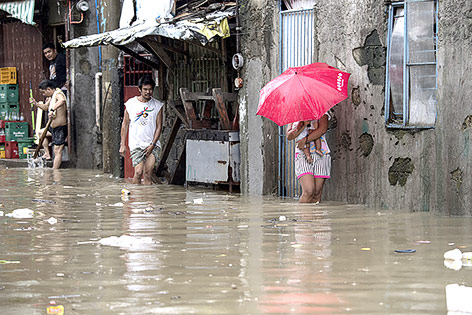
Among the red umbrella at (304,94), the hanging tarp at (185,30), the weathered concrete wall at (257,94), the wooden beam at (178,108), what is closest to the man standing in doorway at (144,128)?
the wooden beam at (178,108)

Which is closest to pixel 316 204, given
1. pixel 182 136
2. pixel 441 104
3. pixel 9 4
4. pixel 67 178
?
pixel 441 104

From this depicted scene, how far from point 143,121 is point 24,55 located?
8.46 metres

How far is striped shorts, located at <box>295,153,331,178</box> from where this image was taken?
10.7 meters

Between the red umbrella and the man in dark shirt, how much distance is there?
32.1 ft

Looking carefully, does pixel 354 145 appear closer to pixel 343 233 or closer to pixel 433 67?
pixel 433 67

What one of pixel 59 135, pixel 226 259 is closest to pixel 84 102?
pixel 59 135

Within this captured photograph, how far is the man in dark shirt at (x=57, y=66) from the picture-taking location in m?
19.5

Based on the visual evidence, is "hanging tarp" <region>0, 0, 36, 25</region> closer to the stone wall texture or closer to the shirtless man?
the shirtless man

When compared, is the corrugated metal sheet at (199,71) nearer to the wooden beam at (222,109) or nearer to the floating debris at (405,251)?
the wooden beam at (222,109)

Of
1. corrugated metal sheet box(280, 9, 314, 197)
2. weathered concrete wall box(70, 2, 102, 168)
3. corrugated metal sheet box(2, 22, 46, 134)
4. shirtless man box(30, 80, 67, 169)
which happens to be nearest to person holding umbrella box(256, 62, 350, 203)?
corrugated metal sheet box(280, 9, 314, 197)

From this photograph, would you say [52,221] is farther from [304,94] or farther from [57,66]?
[57,66]

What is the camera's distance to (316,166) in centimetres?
1073

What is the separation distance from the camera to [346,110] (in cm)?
1100

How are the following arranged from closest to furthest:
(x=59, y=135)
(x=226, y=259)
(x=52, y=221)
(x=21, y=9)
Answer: (x=226, y=259)
(x=52, y=221)
(x=59, y=135)
(x=21, y=9)
